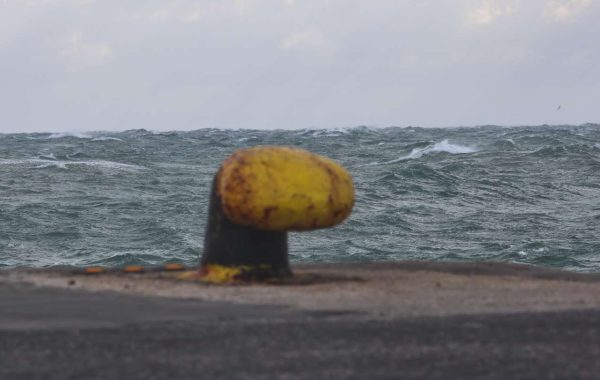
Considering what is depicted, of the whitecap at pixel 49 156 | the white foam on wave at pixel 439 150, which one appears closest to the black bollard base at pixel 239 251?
the white foam on wave at pixel 439 150

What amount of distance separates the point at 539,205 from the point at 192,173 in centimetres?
1066

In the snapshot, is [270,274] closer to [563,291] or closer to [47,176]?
[563,291]

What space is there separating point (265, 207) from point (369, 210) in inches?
634

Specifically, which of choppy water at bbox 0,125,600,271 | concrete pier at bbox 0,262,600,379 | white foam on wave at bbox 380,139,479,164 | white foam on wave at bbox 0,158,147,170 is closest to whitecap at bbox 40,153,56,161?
choppy water at bbox 0,125,600,271

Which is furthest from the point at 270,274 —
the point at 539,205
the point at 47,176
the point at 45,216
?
the point at 47,176

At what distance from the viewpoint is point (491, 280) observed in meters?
8.05

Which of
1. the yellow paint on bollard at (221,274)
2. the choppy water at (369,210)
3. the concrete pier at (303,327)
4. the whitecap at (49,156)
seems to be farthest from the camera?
the whitecap at (49,156)

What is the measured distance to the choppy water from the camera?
18344 millimetres

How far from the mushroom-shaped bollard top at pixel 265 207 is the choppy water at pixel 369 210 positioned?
9.39 m

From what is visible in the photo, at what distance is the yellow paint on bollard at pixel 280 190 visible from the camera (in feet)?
24.6

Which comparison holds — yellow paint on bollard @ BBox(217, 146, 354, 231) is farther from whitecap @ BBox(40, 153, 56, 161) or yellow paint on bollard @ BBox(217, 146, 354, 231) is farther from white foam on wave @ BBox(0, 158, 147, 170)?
whitecap @ BBox(40, 153, 56, 161)

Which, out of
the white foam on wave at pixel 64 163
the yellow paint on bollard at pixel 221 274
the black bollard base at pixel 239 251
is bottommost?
the white foam on wave at pixel 64 163

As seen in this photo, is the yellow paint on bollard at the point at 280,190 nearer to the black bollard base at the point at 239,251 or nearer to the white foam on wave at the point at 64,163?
the black bollard base at the point at 239,251

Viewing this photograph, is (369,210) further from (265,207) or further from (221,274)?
(265,207)
